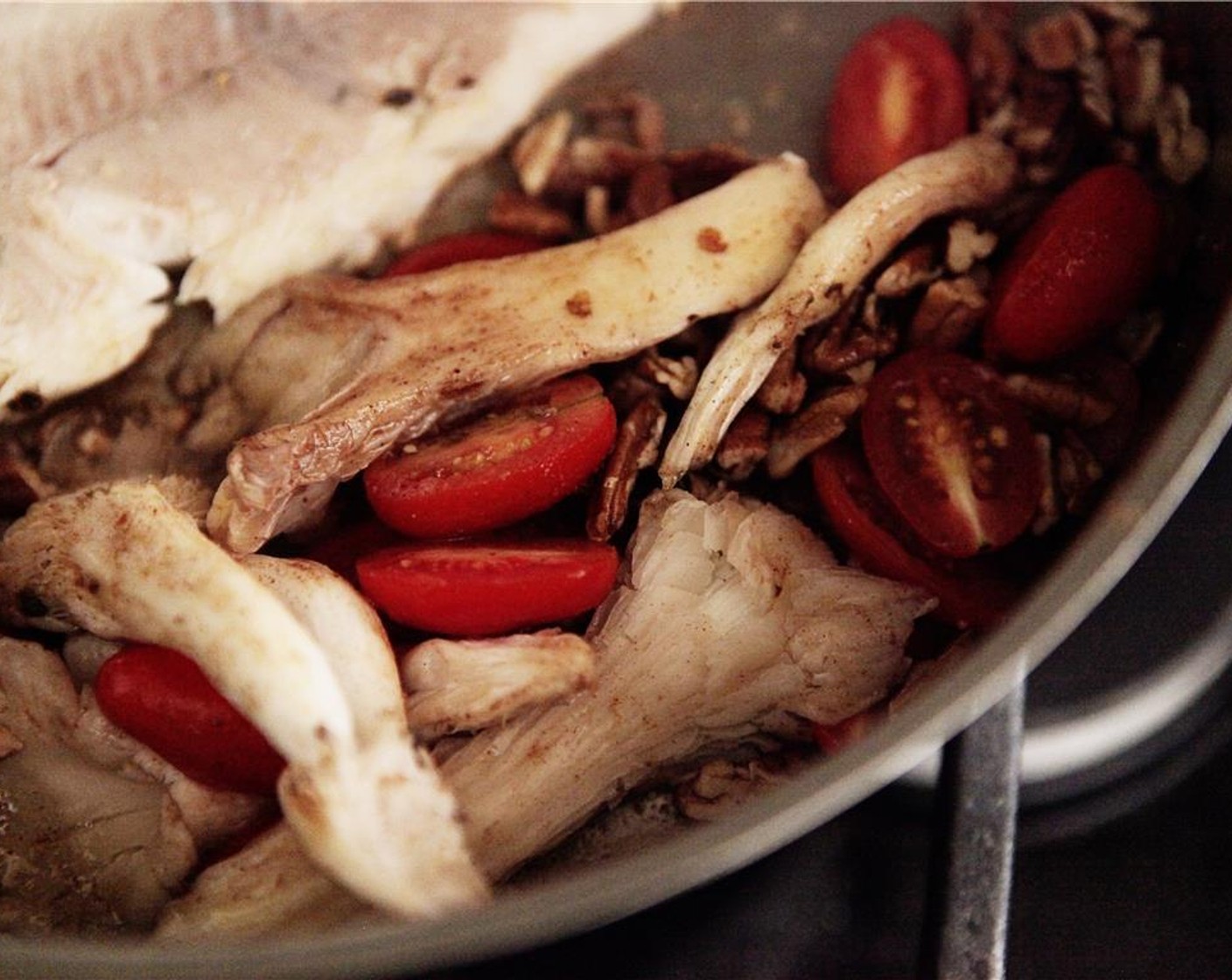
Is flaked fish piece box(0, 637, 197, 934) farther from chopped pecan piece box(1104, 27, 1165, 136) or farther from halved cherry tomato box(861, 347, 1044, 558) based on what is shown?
chopped pecan piece box(1104, 27, 1165, 136)

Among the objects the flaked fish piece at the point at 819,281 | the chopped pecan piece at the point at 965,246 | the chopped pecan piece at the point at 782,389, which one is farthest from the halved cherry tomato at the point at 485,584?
the chopped pecan piece at the point at 965,246

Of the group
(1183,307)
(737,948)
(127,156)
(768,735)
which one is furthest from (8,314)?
(1183,307)

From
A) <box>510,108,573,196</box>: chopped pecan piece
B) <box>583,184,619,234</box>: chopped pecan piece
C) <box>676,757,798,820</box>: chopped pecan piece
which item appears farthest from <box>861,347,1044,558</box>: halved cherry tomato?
<box>510,108,573,196</box>: chopped pecan piece

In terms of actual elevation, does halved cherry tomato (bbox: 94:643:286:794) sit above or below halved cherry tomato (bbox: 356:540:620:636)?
below

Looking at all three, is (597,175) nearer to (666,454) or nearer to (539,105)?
(539,105)

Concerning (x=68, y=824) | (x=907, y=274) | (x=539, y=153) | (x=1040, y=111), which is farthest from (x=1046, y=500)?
(x=68, y=824)

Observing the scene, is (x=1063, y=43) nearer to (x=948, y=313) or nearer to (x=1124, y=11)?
(x=1124, y=11)
